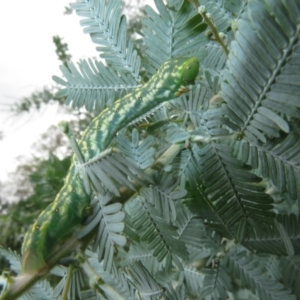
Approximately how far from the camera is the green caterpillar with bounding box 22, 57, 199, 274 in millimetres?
278

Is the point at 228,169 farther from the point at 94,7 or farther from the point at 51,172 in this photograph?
the point at 51,172

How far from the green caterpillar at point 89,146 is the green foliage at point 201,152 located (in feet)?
0.04

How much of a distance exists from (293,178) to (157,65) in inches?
5.8

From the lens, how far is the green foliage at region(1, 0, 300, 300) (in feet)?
0.80

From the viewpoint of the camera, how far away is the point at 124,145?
0.33 meters

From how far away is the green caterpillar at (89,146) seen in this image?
278 millimetres

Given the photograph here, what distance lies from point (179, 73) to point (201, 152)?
0.22 feet

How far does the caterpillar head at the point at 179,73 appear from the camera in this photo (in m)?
0.27

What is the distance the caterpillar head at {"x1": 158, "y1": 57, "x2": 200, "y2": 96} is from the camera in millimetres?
273

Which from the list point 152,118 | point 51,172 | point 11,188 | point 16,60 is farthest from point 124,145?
point 16,60

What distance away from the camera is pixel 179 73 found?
27cm

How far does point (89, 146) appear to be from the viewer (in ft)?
1.00

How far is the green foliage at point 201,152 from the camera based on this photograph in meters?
0.24

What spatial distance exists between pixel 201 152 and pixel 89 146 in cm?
9
